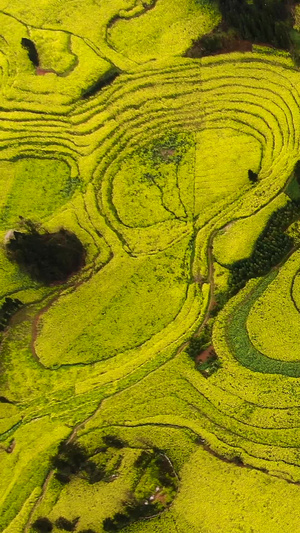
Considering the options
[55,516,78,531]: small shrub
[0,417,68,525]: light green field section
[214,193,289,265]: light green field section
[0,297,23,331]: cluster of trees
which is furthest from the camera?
[214,193,289,265]: light green field section

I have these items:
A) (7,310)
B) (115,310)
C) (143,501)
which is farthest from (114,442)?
(7,310)

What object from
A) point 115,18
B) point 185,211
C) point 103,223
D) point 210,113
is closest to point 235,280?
point 185,211

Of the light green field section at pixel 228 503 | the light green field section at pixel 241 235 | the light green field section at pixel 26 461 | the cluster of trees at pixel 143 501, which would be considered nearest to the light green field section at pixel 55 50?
the light green field section at pixel 241 235

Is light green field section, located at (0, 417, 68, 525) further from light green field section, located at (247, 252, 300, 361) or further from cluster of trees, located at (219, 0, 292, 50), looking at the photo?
cluster of trees, located at (219, 0, 292, 50)

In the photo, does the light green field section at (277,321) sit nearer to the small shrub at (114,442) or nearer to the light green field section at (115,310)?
the light green field section at (115,310)

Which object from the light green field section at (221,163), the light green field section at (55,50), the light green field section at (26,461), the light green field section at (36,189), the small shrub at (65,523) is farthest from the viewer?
the light green field section at (55,50)

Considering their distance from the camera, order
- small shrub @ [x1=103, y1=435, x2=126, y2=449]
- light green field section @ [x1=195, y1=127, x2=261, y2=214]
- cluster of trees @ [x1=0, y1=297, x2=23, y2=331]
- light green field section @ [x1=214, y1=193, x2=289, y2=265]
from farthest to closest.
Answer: light green field section @ [x1=195, y1=127, x2=261, y2=214] < light green field section @ [x1=214, y1=193, x2=289, y2=265] < cluster of trees @ [x1=0, y1=297, x2=23, y2=331] < small shrub @ [x1=103, y1=435, x2=126, y2=449]

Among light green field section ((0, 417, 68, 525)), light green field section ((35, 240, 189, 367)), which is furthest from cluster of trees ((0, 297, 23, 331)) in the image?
light green field section ((0, 417, 68, 525))
